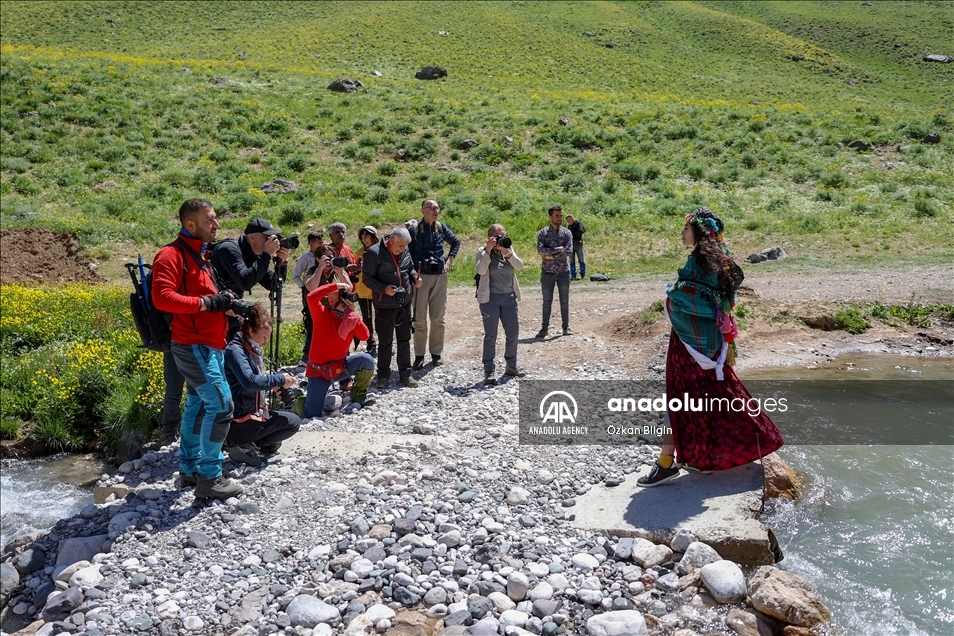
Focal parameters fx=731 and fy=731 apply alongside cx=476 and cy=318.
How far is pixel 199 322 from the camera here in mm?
6035

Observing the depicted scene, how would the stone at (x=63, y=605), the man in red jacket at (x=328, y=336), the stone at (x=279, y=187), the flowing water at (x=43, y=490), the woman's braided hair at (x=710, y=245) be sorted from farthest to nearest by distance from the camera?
the stone at (x=279, y=187) < the man in red jacket at (x=328, y=336) < the flowing water at (x=43, y=490) < the woman's braided hair at (x=710, y=245) < the stone at (x=63, y=605)

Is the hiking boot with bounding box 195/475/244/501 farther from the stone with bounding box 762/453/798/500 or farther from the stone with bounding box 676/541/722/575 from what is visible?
the stone with bounding box 762/453/798/500

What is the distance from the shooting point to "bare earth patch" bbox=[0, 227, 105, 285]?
61.4 ft

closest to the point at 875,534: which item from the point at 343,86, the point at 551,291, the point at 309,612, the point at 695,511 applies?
the point at 695,511

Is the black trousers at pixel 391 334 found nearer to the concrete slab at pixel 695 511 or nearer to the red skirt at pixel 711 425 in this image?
the concrete slab at pixel 695 511

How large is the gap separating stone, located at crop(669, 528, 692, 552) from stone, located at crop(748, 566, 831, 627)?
0.53 metres

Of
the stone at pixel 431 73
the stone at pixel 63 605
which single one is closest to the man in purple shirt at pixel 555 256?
the stone at pixel 63 605

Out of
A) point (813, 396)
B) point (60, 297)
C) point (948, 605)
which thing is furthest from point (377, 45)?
point (948, 605)

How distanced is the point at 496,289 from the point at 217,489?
4.55m

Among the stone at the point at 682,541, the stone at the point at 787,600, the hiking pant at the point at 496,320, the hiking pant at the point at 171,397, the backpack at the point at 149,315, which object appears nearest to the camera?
the stone at the point at 787,600

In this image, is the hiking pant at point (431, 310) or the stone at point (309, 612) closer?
the stone at point (309, 612)

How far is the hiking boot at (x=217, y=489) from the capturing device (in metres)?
6.44

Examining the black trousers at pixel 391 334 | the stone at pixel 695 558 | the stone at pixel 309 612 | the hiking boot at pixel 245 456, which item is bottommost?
the stone at pixel 309 612

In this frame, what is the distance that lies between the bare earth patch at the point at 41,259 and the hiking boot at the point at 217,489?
1417 centimetres
